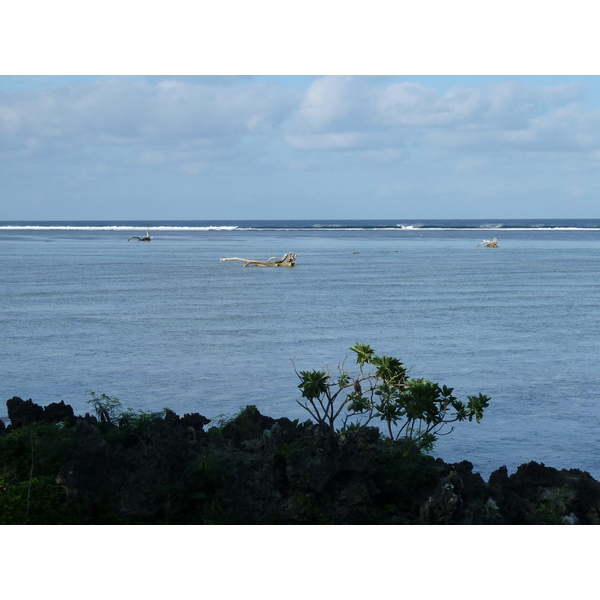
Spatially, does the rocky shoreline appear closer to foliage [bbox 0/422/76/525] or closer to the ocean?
foliage [bbox 0/422/76/525]

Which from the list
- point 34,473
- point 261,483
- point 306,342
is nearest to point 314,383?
point 261,483

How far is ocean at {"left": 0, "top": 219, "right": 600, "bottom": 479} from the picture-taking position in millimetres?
14016

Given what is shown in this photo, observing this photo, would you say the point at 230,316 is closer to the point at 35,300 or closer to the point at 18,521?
the point at 35,300

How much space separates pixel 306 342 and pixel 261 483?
40.4 ft

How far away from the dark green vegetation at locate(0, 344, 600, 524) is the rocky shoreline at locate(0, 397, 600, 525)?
0.04ft

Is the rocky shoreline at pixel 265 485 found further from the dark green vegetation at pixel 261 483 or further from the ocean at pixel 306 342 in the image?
the ocean at pixel 306 342

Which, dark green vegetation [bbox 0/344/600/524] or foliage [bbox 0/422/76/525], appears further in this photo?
dark green vegetation [bbox 0/344/600/524]

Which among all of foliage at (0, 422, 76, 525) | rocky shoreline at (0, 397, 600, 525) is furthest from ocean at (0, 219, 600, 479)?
foliage at (0, 422, 76, 525)

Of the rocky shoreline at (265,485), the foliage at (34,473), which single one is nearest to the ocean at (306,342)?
the rocky shoreline at (265,485)

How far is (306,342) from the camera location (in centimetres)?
2122

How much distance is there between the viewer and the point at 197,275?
4581 centimetres

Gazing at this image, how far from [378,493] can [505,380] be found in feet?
27.0

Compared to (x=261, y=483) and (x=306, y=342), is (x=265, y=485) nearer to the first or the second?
(x=261, y=483)

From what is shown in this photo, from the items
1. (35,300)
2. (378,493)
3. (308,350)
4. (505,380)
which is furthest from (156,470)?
(35,300)
